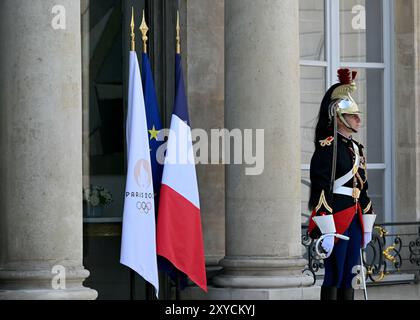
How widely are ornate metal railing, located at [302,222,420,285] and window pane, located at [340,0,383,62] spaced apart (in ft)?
7.68

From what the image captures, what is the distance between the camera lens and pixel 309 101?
638 inches

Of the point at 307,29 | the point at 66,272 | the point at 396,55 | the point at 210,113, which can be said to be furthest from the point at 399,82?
the point at 66,272

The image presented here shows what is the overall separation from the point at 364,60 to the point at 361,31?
39 cm

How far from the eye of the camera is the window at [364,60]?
16266mm

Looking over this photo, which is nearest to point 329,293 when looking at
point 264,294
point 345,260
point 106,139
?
point 345,260

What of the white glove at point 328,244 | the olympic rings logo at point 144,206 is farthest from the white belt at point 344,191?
the olympic rings logo at point 144,206

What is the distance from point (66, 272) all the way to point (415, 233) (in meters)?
6.68

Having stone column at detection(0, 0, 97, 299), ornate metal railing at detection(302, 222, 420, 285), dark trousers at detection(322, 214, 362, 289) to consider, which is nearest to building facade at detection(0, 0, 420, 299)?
stone column at detection(0, 0, 97, 299)

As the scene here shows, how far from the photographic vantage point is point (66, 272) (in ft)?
36.2

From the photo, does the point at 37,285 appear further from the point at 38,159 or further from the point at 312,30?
the point at 312,30

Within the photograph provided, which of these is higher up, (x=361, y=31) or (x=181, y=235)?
(x=361, y=31)

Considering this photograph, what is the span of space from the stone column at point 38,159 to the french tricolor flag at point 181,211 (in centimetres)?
156

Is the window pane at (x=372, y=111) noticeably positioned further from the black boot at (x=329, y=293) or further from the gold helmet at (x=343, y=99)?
the black boot at (x=329, y=293)

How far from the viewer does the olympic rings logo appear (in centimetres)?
1221
